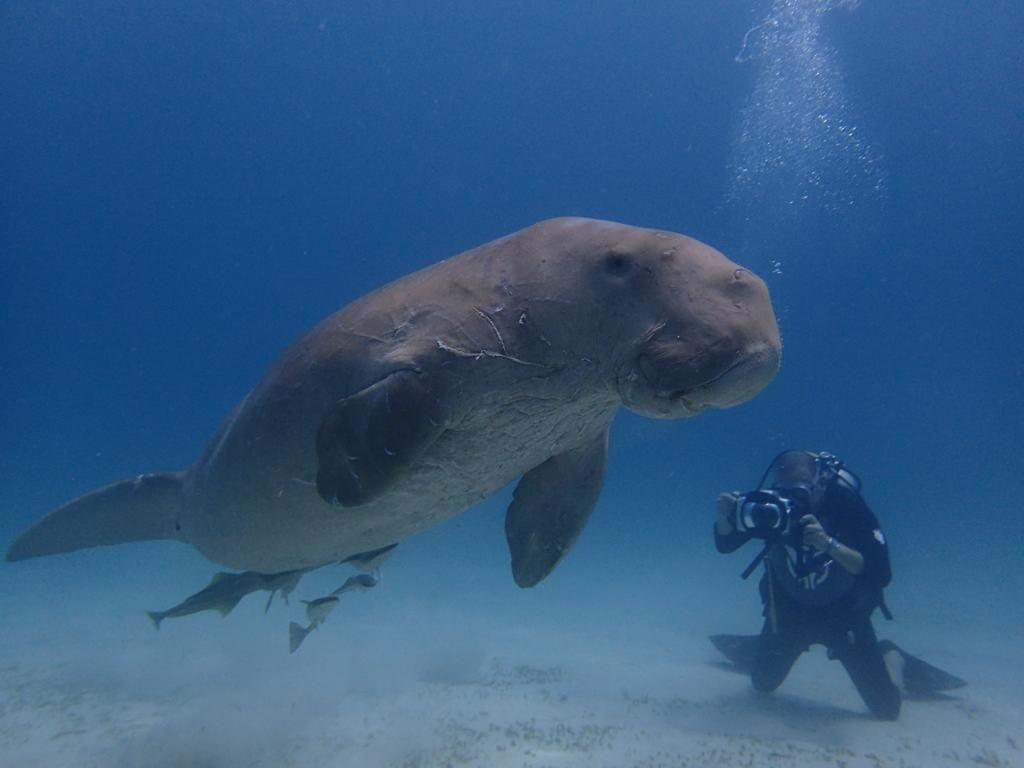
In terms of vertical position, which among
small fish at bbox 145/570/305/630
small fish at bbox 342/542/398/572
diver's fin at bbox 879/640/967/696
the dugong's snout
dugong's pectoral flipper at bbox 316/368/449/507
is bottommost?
diver's fin at bbox 879/640/967/696

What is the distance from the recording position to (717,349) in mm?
2129

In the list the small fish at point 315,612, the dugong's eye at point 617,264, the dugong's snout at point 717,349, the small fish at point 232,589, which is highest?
the dugong's eye at point 617,264

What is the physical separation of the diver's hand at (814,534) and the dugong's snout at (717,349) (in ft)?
18.3

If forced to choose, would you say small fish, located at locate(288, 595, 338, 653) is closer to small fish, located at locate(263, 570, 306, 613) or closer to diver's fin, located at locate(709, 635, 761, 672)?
small fish, located at locate(263, 570, 306, 613)

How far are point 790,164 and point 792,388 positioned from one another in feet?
57.5

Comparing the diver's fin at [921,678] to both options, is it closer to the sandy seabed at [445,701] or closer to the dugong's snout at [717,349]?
the sandy seabed at [445,701]

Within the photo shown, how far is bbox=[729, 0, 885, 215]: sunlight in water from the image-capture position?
36.3 m

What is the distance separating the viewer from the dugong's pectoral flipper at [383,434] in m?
2.67

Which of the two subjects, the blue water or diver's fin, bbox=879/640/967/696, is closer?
diver's fin, bbox=879/640/967/696

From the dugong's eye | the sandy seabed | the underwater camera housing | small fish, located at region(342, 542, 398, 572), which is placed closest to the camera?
the dugong's eye

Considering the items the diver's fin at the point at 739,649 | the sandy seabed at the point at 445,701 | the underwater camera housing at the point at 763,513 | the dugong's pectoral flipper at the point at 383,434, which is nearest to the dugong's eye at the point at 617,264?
the dugong's pectoral flipper at the point at 383,434

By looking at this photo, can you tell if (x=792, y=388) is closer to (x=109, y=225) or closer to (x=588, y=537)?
(x=588, y=537)

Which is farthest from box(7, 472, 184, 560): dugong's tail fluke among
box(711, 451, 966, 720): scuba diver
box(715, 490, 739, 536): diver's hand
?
box(711, 451, 966, 720): scuba diver

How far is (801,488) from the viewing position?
24.6ft
